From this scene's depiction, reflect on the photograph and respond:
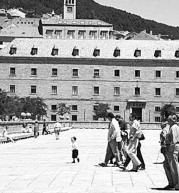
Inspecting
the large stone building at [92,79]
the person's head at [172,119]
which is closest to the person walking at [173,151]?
the person's head at [172,119]

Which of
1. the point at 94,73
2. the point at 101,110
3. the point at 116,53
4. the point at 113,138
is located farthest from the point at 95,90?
the point at 113,138

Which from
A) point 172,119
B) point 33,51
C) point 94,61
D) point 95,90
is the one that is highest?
point 33,51

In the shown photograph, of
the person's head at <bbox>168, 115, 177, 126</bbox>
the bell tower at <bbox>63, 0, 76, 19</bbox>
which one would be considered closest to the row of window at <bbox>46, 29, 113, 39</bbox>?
the bell tower at <bbox>63, 0, 76, 19</bbox>

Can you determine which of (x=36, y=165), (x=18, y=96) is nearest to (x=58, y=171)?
(x=36, y=165)

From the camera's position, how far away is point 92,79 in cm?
8950

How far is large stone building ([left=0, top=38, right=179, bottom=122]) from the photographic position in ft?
293

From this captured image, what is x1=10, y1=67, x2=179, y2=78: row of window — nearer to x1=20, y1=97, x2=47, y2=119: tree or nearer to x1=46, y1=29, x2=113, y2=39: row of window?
x1=20, y1=97, x2=47, y2=119: tree

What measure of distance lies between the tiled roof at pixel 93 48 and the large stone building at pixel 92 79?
293 mm

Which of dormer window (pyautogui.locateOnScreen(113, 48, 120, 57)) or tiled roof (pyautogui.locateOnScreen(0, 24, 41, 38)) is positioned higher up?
tiled roof (pyautogui.locateOnScreen(0, 24, 41, 38))

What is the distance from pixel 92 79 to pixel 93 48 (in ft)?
16.1

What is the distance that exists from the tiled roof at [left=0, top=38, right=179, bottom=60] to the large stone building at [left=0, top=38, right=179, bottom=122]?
0.29m

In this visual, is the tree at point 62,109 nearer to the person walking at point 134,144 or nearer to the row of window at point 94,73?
the row of window at point 94,73

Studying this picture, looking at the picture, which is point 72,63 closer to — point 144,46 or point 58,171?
point 144,46

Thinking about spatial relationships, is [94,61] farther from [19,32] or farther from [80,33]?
[19,32]
